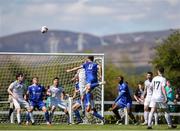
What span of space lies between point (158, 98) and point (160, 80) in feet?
1.99

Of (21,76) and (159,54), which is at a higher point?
(159,54)

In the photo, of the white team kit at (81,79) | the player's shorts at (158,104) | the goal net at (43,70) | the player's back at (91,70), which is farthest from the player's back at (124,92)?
the player's shorts at (158,104)

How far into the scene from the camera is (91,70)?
27969mm

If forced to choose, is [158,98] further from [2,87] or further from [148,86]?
[2,87]

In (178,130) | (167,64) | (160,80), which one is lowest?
(178,130)

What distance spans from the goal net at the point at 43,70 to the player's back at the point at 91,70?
3064 mm

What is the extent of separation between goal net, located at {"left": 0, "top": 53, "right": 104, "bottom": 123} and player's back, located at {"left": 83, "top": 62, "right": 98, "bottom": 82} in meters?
3.06

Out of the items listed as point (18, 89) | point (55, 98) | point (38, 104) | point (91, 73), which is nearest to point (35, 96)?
point (38, 104)

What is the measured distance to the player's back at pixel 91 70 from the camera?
27.9m

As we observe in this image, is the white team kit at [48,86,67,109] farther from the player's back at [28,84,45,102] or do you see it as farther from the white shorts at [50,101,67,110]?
the player's back at [28,84,45,102]

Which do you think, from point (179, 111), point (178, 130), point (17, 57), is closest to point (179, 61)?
point (179, 111)

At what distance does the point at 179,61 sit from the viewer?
48.2m

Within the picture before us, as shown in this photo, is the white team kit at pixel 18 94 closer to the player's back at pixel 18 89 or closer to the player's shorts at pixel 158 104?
the player's back at pixel 18 89

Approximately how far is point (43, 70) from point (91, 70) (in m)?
6.59
